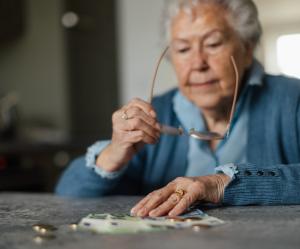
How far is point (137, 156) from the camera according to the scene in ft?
5.33

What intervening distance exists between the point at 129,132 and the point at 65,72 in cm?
193

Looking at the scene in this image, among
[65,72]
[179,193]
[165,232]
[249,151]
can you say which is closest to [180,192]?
[179,193]

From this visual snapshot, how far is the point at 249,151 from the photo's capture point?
4.90ft

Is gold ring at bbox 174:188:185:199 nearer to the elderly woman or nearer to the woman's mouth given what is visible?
the elderly woman

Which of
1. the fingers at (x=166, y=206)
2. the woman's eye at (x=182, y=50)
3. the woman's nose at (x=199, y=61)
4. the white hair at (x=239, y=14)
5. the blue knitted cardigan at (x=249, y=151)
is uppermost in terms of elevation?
the white hair at (x=239, y=14)

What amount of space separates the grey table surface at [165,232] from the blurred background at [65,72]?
1.52m

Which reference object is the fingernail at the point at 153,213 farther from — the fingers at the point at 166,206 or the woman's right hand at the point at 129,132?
the woman's right hand at the point at 129,132

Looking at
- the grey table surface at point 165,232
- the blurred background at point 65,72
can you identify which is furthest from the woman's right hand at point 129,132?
the blurred background at point 65,72

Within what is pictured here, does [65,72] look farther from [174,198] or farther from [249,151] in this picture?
[174,198]

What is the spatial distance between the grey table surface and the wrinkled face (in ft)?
1.45

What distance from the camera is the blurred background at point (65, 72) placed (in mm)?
2781

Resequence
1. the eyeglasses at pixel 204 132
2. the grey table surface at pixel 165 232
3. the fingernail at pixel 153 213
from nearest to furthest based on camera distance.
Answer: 1. the grey table surface at pixel 165 232
2. the fingernail at pixel 153 213
3. the eyeglasses at pixel 204 132

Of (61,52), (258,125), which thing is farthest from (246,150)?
(61,52)

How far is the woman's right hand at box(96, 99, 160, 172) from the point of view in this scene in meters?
1.33
